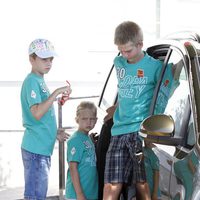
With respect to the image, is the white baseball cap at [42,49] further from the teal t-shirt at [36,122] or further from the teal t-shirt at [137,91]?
the teal t-shirt at [137,91]

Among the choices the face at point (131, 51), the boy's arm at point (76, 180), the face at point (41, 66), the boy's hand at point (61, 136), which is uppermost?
the face at point (131, 51)

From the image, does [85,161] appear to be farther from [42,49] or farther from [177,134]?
[177,134]

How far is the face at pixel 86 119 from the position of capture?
3.73m

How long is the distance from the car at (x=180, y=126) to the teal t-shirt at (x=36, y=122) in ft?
3.19

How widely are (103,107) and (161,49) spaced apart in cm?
109

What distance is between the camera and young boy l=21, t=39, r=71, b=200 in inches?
138

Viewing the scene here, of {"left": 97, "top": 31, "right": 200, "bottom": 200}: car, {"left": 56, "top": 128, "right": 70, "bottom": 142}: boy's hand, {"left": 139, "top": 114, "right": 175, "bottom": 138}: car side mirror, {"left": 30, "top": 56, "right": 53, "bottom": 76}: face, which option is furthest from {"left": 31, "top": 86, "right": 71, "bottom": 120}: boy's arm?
{"left": 139, "top": 114, "right": 175, "bottom": 138}: car side mirror

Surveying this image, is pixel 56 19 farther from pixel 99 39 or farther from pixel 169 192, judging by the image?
pixel 169 192

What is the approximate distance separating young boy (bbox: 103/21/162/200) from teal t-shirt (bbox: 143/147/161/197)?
0.14 meters

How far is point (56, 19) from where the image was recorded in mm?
16078

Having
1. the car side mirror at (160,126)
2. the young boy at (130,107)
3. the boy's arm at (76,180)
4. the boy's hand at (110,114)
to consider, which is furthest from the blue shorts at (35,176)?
the car side mirror at (160,126)

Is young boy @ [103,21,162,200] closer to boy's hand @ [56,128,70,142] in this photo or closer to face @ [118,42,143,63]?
face @ [118,42,143,63]

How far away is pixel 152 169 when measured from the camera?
264cm

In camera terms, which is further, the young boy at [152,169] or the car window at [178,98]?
the young boy at [152,169]
